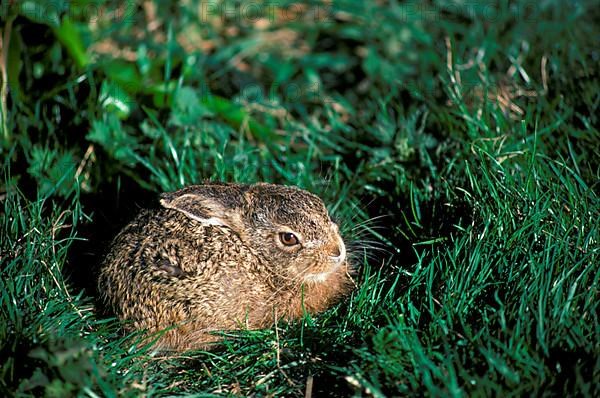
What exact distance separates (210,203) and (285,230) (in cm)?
48

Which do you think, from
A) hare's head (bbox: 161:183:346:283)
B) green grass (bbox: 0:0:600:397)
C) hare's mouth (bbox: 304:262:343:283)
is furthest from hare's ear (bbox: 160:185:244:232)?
green grass (bbox: 0:0:600:397)

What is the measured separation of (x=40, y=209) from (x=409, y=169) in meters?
2.54

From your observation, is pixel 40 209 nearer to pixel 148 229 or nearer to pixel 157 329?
pixel 148 229

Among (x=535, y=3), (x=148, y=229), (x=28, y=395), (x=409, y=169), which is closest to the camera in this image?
(x=28, y=395)

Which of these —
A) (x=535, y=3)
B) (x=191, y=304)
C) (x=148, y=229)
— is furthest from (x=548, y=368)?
(x=535, y=3)

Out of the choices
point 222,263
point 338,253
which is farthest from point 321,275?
point 222,263

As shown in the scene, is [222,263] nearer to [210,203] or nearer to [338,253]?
[210,203]

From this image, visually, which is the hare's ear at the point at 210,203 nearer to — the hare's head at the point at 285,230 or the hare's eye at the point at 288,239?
the hare's head at the point at 285,230

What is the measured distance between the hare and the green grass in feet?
0.52

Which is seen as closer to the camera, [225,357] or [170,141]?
[225,357]

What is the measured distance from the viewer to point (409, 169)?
5.57 m

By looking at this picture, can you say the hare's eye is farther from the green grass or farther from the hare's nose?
the green grass

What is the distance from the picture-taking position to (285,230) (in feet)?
15.0

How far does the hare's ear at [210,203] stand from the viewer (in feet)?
14.3
